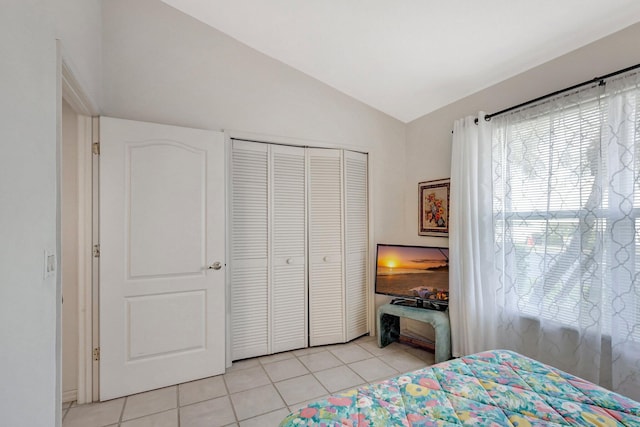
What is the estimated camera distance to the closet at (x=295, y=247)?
2660mm

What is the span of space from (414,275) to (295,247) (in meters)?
1.19

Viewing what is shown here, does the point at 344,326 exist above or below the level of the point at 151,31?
below

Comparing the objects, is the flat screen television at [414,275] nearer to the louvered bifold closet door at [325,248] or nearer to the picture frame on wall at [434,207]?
the picture frame on wall at [434,207]

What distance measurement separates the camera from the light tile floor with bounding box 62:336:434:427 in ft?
6.11

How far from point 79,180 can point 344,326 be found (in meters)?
2.60

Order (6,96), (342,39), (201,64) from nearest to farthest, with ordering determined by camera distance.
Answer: (6,96) < (342,39) < (201,64)

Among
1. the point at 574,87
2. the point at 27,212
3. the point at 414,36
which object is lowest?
the point at 27,212

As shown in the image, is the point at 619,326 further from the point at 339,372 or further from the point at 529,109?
the point at 339,372

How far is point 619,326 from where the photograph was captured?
1628 millimetres

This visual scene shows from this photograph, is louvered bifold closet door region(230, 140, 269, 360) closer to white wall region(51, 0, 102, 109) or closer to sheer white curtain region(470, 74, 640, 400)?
white wall region(51, 0, 102, 109)

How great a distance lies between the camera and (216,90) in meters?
2.54

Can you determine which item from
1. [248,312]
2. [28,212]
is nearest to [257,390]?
[248,312]

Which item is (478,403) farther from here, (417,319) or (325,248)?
(325,248)

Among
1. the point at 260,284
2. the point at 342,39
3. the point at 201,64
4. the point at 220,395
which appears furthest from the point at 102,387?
the point at 342,39
